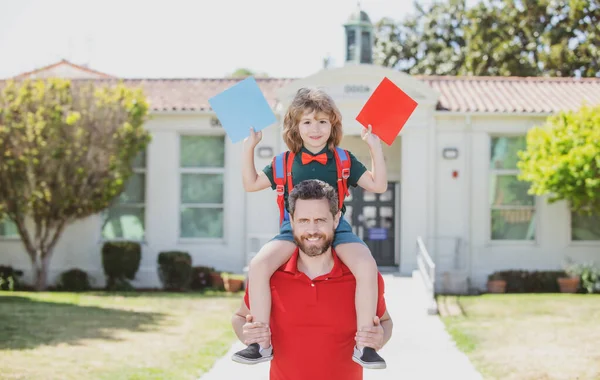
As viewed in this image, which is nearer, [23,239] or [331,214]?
[331,214]

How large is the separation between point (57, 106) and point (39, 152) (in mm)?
950

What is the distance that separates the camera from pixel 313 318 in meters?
3.87

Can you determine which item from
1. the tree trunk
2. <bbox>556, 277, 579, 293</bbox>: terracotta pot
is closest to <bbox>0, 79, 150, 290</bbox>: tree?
the tree trunk

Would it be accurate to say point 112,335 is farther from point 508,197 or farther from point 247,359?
point 508,197

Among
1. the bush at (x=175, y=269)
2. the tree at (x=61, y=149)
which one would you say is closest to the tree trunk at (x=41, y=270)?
the tree at (x=61, y=149)

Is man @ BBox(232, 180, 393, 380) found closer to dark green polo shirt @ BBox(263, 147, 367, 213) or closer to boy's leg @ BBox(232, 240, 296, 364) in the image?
boy's leg @ BBox(232, 240, 296, 364)

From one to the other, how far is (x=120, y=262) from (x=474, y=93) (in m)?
8.58

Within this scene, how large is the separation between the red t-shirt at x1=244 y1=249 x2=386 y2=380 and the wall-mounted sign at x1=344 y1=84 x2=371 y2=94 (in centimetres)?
1337

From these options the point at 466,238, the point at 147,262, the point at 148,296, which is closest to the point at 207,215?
the point at 147,262

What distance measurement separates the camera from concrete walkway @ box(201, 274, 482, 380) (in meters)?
8.80

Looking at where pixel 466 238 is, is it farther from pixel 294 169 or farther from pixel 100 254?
pixel 294 169

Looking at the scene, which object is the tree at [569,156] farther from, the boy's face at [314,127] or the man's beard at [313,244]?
the man's beard at [313,244]

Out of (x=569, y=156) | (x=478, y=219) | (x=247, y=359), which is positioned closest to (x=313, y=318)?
(x=247, y=359)

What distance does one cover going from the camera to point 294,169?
4.38 meters
